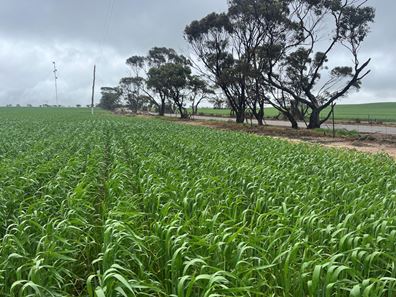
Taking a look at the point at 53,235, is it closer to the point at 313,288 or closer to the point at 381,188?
the point at 313,288

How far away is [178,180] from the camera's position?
24.1ft

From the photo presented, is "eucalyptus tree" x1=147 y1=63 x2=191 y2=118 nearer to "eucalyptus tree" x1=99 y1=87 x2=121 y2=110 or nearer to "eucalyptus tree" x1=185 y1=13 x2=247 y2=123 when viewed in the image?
"eucalyptus tree" x1=185 y1=13 x2=247 y2=123

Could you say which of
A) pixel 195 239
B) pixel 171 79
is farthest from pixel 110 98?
pixel 195 239

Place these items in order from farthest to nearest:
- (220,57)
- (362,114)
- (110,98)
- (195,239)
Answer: (110,98) → (362,114) → (220,57) → (195,239)

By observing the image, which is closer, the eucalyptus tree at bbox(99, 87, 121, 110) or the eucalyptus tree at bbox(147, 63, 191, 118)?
the eucalyptus tree at bbox(147, 63, 191, 118)

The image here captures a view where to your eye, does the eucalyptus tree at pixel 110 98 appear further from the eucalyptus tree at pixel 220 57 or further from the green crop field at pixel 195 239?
the green crop field at pixel 195 239

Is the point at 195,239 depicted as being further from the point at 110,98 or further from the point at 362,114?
the point at 110,98

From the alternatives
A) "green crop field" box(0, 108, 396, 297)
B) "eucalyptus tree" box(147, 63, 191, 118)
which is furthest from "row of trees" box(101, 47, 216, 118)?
"green crop field" box(0, 108, 396, 297)

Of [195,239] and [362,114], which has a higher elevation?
[362,114]

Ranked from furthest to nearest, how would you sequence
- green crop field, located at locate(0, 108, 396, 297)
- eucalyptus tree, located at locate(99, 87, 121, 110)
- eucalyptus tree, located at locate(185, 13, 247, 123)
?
eucalyptus tree, located at locate(99, 87, 121, 110), eucalyptus tree, located at locate(185, 13, 247, 123), green crop field, located at locate(0, 108, 396, 297)

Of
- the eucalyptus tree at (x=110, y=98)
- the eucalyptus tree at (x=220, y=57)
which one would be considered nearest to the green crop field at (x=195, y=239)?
the eucalyptus tree at (x=220, y=57)

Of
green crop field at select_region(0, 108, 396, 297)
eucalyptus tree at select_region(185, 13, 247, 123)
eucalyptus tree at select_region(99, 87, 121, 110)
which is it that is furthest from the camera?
eucalyptus tree at select_region(99, 87, 121, 110)

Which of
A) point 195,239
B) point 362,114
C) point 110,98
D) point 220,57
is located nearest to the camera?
point 195,239

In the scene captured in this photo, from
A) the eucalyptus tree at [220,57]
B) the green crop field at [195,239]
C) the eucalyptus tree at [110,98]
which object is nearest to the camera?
the green crop field at [195,239]
